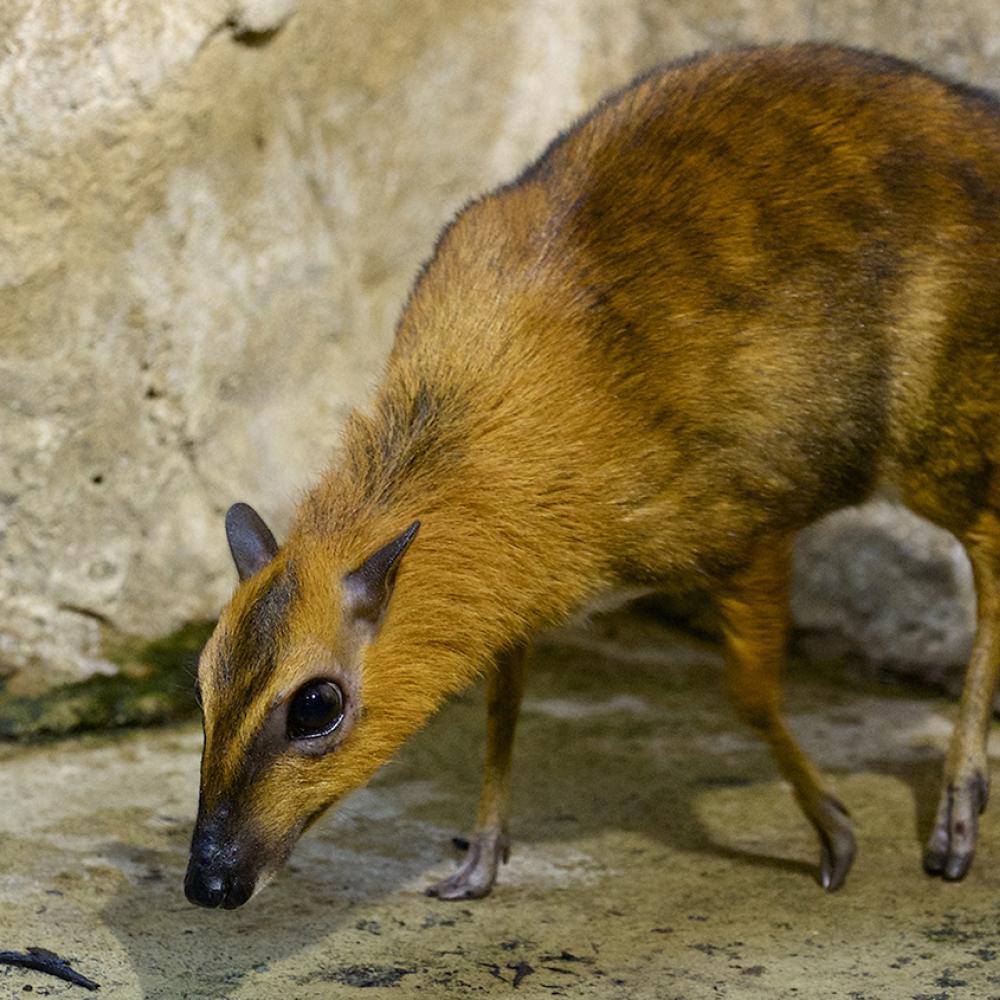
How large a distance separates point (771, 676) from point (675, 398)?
3.45ft

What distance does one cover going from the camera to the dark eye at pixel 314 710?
4.49 meters

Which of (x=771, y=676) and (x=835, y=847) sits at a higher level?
(x=771, y=676)

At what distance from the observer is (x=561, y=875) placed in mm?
5727

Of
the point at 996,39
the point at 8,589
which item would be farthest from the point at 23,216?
the point at 996,39

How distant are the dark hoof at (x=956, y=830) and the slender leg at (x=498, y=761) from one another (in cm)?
150

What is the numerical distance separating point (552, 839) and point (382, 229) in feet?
10.6

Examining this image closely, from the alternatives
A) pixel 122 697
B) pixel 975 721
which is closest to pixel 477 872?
pixel 975 721

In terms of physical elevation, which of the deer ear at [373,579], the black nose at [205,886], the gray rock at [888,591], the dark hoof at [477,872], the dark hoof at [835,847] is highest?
the deer ear at [373,579]

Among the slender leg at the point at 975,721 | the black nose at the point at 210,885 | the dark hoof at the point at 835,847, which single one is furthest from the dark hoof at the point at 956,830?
the black nose at the point at 210,885

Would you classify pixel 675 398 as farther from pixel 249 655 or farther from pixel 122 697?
pixel 122 697

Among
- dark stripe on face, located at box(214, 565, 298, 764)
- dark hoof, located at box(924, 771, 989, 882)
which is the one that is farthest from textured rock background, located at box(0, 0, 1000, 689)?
dark stripe on face, located at box(214, 565, 298, 764)

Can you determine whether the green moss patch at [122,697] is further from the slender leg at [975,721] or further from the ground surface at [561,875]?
the slender leg at [975,721]

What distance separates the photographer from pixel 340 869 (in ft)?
18.7

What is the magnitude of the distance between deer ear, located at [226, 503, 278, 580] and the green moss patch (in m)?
1.91
